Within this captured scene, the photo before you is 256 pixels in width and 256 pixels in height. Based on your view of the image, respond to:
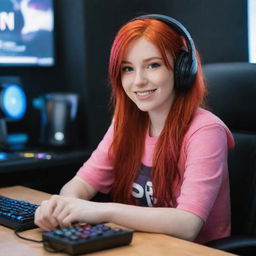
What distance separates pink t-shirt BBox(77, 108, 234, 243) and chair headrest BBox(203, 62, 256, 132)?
0.53 feet

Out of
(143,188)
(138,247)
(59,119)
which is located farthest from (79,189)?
(59,119)

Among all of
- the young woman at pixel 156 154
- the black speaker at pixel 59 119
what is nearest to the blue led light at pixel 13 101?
the black speaker at pixel 59 119

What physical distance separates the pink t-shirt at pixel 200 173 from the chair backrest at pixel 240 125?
9 centimetres

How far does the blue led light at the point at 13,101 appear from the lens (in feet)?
7.39

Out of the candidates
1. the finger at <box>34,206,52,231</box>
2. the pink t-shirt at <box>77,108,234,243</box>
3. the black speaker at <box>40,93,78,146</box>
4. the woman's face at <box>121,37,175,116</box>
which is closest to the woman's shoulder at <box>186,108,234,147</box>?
the pink t-shirt at <box>77,108,234,243</box>

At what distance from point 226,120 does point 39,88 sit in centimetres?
116

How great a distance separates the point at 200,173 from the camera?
1.28 meters

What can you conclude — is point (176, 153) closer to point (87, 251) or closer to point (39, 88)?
point (87, 251)

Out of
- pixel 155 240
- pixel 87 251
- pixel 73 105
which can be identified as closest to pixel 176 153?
pixel 155 240

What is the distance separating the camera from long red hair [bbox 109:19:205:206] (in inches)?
55.3

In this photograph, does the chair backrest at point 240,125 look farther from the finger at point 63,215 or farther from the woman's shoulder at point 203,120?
the finger at point 63,215

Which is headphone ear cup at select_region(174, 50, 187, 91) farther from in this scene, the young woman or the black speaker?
the black speaker

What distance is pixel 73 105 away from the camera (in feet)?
7.54

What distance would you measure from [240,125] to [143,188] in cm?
36
